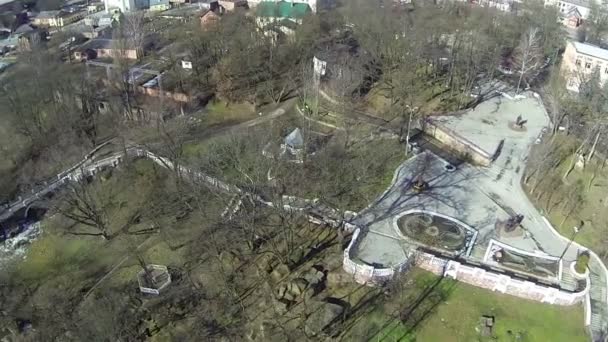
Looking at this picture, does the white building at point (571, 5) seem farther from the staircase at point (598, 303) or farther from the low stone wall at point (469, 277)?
the low stone wall at point (469, 277)

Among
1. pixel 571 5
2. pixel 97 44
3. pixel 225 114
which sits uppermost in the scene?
pixel 571 5

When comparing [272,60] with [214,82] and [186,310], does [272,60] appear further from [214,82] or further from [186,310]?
[186,310]

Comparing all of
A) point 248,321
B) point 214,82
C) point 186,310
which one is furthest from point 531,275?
point 214,82

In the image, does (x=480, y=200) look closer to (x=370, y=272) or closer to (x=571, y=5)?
(x=370, y=272)

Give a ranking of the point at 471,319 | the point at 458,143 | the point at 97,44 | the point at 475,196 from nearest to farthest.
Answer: the point at 471,319 → the point at 475,196 → the point at 458,143 → the point at 97,44

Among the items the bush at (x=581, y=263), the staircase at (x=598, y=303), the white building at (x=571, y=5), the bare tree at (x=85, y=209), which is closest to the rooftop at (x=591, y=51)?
the white building at (x=571, y=5)

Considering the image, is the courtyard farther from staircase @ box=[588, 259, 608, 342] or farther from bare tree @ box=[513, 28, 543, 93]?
bare tree @ box=[513, 28, 543, 93]

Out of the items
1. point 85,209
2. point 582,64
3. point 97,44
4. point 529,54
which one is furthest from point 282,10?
point 85,209
